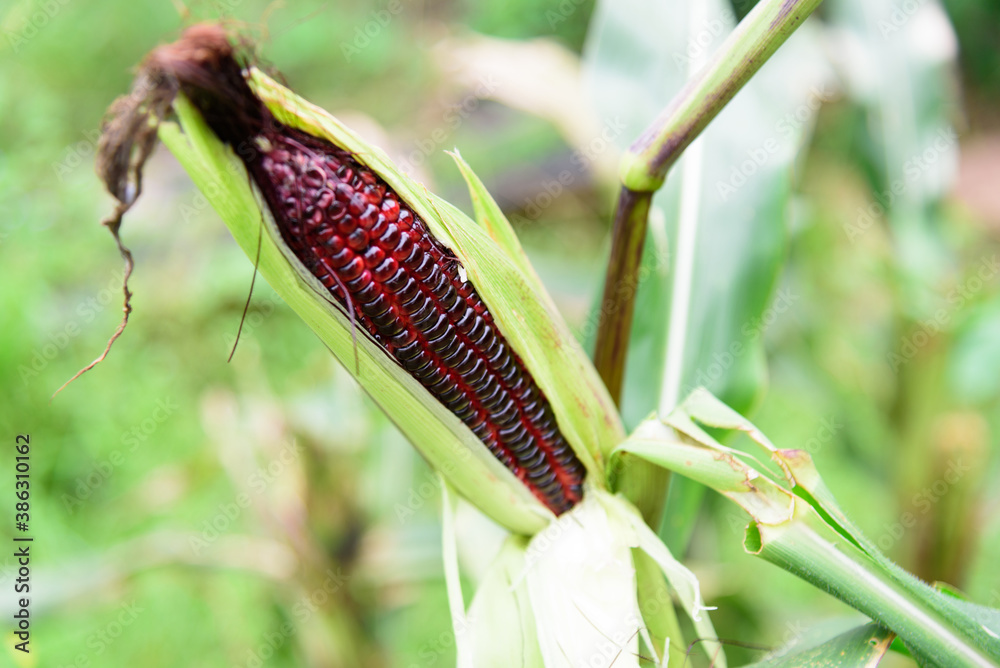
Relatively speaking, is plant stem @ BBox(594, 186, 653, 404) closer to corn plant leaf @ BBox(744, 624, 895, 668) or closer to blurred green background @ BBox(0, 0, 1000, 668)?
blurred green background @ BBox(0, 0, 1000, 668)

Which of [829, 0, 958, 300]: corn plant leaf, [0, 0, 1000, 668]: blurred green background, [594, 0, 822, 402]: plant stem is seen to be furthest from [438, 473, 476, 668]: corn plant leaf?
[829, 0, 958, 300]: corn plant leaf

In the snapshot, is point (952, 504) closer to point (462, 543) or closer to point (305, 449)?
point (462, 543)

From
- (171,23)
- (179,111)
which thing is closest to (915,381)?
(179,111)

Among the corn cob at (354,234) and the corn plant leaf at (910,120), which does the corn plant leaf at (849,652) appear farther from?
the corn plant leaf at (910,120)

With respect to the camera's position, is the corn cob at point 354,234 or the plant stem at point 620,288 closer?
the corn cob at point 354,234

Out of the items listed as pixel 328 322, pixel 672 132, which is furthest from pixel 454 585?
pixel 672 132

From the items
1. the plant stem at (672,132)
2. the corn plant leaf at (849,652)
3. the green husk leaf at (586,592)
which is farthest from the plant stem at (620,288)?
the corn plant leaf at (849,652)
